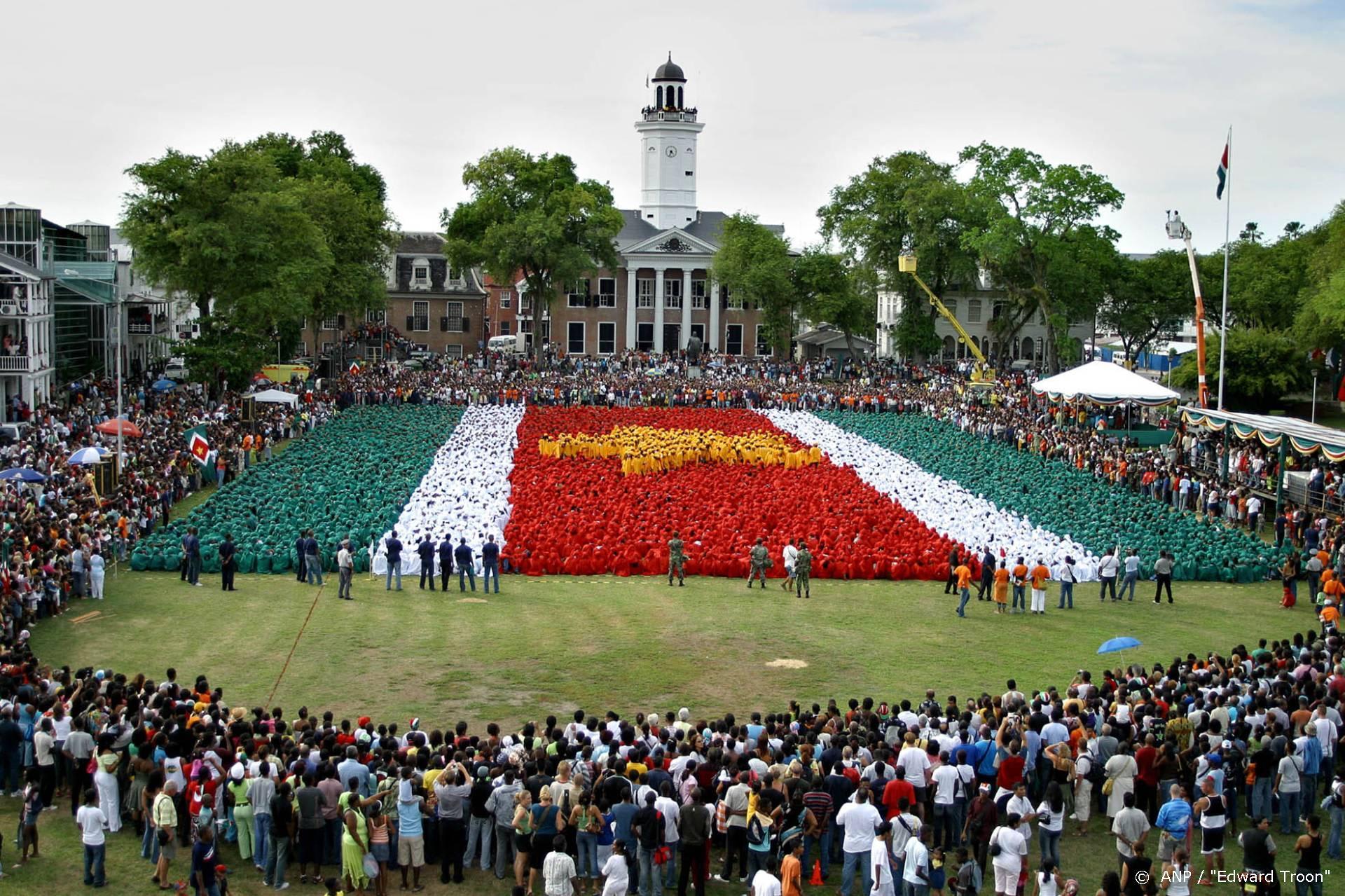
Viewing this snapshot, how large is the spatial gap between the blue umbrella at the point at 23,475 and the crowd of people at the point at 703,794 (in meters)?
13.8

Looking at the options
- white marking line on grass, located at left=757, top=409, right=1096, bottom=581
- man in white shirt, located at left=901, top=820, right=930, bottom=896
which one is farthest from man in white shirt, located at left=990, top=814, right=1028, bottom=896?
white marking line on grass, located at left=757, top=409, right=1096, bottom=581

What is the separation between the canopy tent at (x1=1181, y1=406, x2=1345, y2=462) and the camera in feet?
111

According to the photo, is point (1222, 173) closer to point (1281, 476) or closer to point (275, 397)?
point (1281, 476)

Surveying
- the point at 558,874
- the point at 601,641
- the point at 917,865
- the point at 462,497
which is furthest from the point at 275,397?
the point at 917,865

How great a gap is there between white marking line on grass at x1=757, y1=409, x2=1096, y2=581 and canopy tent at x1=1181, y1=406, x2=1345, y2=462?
692 cm

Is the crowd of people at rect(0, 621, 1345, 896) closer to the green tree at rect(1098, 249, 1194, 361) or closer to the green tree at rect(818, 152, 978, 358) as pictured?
the green tree at rect(818, 152, 978, 358)

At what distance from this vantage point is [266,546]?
3033 centimetres

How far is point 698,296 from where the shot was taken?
95875 millimetres

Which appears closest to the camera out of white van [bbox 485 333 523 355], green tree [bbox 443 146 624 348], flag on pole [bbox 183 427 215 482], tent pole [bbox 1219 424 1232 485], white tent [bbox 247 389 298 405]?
flag on pole [bbox 183 427 215 482]

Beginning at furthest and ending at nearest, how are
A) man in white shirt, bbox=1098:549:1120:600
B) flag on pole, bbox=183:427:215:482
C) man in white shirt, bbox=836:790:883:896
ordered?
flag on pole, bbox=183:427:215:482
man in white shirt, bbox=1098:549:1120:600
man in white shirt, bbox=836:790:883:896

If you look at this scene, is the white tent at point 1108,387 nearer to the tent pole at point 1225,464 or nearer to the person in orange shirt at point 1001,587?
the tent pole at point 1225,464

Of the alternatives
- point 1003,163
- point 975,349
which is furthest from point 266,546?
point 1003,163

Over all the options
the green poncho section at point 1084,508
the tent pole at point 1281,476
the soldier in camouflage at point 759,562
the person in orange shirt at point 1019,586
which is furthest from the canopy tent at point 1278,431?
the soldier in camouflage at point 759,562

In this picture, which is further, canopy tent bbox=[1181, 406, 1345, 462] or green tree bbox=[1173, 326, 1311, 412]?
green tree bbox=[1173, 326, 1311, 412]
